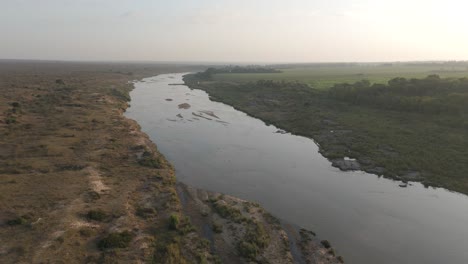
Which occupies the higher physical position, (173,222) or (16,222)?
(16,222)

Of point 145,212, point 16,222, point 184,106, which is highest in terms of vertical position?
point 184,106

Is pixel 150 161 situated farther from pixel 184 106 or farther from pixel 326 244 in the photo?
pixel 184 106

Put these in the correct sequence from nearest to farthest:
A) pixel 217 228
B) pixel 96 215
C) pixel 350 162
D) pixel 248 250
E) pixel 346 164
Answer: pixel 248 250 < pixel 96 215 < pixel 217 228 < pixel 346 164 < pixel 350 162

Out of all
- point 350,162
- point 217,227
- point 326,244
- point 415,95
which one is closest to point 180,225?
point 217,227

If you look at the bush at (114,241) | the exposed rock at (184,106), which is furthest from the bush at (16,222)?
the exposed rock at (184,106)

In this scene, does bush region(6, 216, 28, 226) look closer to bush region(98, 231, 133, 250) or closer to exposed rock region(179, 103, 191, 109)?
bush region(98, 231, 133, 250)

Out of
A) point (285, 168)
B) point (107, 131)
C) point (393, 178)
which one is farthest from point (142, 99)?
point (393, 178)

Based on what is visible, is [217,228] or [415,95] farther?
[415,95]

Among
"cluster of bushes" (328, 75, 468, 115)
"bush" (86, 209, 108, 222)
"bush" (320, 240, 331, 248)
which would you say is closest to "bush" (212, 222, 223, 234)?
"bush" (320, 240, 331, 248)
